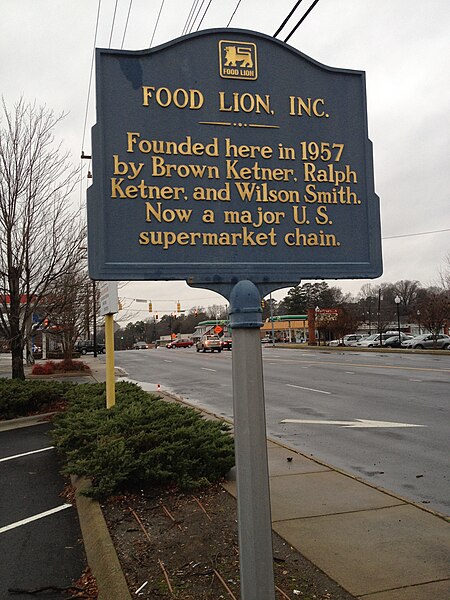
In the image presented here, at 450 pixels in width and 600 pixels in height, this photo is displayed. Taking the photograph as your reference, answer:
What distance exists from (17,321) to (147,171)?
1137cm

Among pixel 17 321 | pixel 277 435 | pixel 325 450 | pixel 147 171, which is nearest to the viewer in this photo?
pixel 147 171

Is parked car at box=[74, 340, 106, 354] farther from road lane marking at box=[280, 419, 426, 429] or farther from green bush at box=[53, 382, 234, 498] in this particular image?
green bush at box=[53, 382, 234, 498]

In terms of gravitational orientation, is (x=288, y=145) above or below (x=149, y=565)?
above

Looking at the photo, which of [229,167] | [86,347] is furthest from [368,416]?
[86,347]

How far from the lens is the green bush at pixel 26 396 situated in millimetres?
12438

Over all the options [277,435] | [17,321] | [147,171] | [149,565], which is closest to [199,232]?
[147,171]

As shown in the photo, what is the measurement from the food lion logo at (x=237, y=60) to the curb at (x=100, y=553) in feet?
10.3

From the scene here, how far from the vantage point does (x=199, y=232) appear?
130 inches

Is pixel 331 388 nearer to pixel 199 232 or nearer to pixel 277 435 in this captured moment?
pixel 277 435

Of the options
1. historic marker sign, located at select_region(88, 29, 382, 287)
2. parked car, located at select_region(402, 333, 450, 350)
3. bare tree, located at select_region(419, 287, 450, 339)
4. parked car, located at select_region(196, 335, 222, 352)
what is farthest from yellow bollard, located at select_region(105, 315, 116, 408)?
parked car, located at select_region(196, 335, 222, 352)

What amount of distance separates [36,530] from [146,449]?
4.38 ft

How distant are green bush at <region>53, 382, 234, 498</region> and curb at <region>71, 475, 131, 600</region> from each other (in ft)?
0.78

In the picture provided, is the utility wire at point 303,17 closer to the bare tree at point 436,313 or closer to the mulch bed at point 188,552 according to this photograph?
the mulch bed at point 188,552

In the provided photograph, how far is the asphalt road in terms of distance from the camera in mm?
7734
